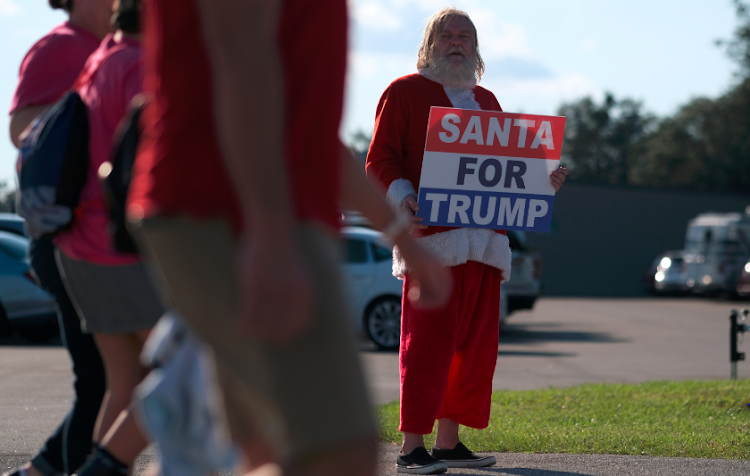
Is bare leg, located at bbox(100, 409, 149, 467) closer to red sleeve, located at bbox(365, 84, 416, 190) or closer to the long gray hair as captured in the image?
red sleeve, located at bbox(365, 84, 416, 190)

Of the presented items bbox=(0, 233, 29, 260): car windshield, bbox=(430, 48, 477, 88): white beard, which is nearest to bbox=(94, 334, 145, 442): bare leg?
bbox=(430, 48, 477, 88): white beard

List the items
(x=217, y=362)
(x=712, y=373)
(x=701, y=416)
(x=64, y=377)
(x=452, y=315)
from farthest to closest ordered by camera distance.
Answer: (x=712, y=373) → (x=64, y=377) → (x=701, y=416) → (x=452, y=315) → (x=217, y=362)

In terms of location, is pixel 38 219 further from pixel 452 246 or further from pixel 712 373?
pixel 712 373

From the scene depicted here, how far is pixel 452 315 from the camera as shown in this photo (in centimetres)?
475

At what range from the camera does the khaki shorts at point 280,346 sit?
160 centimetres

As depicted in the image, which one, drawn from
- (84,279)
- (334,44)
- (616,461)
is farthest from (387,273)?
(334,44)

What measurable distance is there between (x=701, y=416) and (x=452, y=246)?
9.82 feet

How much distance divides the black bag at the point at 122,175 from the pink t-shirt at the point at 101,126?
696 mm

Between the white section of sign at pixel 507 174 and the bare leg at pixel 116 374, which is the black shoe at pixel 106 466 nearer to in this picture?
the bare leg at pixel 116 374

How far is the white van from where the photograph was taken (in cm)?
2936

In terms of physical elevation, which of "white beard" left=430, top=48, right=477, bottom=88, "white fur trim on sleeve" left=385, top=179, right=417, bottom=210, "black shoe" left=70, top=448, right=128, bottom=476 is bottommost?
"black shoe" left=70, top=448, right=128, bottom=476

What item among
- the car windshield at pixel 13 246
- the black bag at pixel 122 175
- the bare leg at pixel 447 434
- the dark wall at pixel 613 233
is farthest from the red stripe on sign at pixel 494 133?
the dark wall at pixel 613 233

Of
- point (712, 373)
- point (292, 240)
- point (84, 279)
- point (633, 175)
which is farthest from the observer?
point (633, 175)

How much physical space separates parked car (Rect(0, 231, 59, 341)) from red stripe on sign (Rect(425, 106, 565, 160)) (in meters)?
9.07
